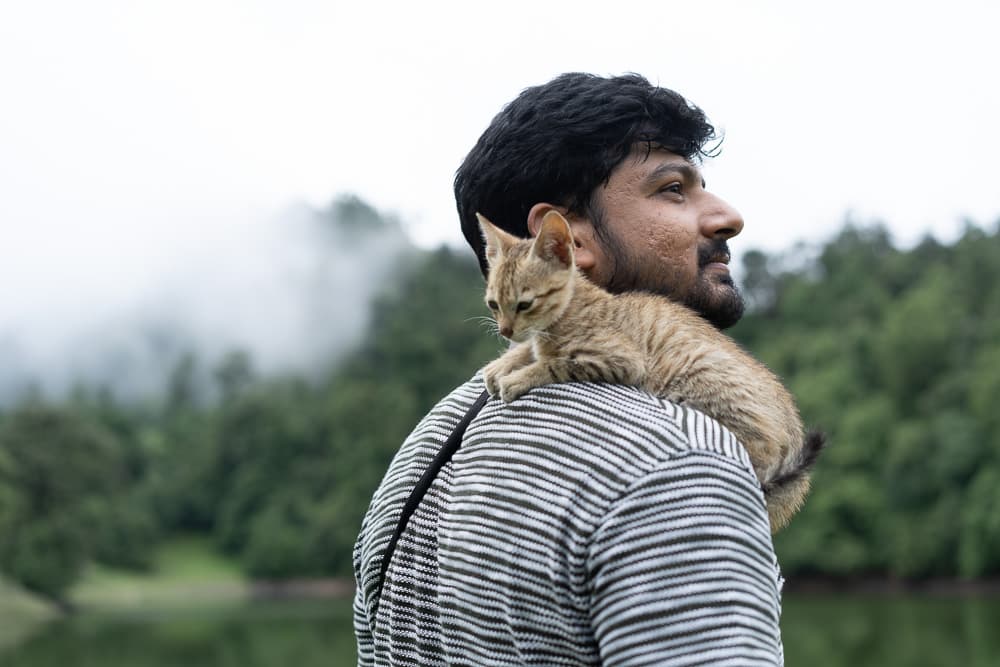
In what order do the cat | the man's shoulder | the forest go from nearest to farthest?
1. the man's shoulder
2. the cat
3. the forest

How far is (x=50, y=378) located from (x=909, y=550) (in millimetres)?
83866

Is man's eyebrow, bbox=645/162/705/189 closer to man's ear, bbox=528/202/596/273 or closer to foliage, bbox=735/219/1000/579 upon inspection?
man's ear, bbox=528/202/596/273

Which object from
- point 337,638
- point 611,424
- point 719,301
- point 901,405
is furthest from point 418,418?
point 611,424

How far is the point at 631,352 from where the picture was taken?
305cm

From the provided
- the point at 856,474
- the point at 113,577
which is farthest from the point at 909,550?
the point at 113,577

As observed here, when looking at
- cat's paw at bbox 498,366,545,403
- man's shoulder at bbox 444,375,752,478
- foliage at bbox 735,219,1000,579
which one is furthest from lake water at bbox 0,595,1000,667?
man's shoulder at bbox 444,375,752,478

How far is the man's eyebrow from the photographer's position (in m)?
3.34

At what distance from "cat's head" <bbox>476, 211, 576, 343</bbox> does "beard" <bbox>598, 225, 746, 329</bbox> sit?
148 millimetres

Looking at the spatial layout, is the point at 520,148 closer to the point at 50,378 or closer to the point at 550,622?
the point at 550,622

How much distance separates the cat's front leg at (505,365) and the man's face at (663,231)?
0.34 meters

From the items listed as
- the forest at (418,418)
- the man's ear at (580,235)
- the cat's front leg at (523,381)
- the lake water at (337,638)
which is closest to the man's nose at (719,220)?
the man's ear at (580,235)

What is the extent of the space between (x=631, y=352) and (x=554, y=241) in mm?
427

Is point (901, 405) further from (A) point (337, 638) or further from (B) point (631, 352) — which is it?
(B) point (631, 352)

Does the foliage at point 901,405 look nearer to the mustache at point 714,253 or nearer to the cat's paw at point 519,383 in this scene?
the mustache at point 714,253
